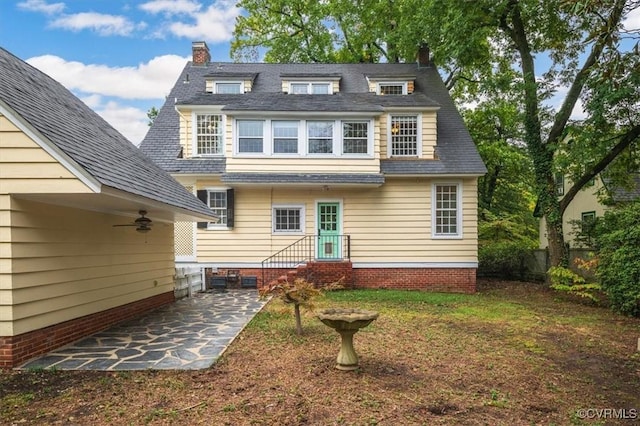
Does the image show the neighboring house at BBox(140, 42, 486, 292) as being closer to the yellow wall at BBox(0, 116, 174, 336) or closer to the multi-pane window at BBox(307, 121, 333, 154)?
the multi-pane window at BBox(307, 121, 333, 154)

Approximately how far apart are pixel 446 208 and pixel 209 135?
8521 millimetres

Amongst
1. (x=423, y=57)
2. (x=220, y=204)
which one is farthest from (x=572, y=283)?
(x=220, y=204)

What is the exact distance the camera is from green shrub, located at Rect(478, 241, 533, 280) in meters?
17.2

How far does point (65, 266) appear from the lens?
251 inches

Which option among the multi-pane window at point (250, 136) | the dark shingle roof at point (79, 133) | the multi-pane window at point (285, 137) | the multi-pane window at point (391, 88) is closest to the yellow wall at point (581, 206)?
the multi-pane window at point (391, 88)

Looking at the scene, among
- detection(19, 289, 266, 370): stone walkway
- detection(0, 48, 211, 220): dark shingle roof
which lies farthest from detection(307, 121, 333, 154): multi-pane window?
detection(19, 289, 266, 370): stone walkway

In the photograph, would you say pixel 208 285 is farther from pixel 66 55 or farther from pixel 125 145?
Result: pixel 66 55

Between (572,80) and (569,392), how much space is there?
12.4 meters

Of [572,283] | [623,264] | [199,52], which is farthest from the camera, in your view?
[199,52]

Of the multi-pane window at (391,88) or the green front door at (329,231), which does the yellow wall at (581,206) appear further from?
the green front door at (329,231)

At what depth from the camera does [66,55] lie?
19.2 meters

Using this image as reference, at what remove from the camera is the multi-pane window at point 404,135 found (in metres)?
14.4

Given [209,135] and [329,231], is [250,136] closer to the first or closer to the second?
[209,135]

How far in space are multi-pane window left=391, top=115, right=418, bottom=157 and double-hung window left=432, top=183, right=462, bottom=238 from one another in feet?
5.18
